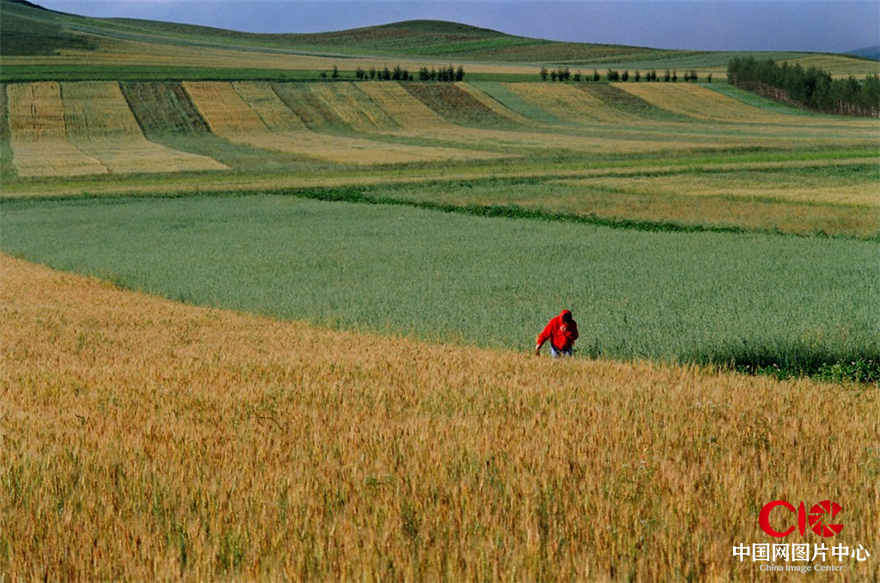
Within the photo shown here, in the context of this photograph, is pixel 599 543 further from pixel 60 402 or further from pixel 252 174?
pixel 252 174

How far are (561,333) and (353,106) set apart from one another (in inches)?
3571

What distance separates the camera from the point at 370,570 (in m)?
5.00

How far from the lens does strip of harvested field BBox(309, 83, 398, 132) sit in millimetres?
94188

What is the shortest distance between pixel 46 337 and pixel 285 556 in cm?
Answer: 1168

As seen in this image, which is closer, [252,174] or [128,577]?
[128,577]

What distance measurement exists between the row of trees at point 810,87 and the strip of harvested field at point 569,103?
23613 mm

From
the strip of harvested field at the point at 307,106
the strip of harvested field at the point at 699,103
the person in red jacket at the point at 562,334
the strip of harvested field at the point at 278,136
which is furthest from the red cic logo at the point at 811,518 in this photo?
the strip of harvested field at the point at 699,103

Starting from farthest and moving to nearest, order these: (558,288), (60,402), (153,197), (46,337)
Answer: (153,197), (558,288), (46,337), (60,402)

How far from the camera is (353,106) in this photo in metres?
101

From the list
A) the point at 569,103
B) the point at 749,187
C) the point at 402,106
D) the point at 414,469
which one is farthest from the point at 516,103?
the point at 414,469

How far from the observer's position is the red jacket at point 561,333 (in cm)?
1280

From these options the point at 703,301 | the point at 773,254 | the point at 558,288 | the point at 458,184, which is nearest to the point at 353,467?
the point at 703,301

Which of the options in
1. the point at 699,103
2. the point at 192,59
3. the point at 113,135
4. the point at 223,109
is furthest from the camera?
the point at 192,59

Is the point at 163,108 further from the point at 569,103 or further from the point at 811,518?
the point at 811,518
